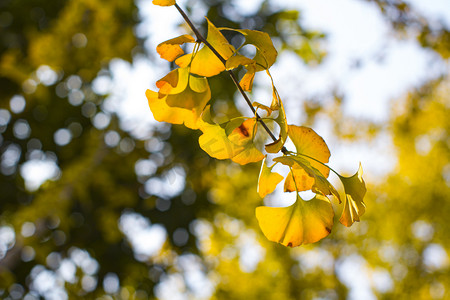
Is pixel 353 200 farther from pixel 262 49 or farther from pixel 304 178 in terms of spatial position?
pixel 262 49

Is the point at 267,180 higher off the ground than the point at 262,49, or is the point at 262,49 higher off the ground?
the point at 262,49

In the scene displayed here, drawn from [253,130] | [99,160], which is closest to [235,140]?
[253,130]

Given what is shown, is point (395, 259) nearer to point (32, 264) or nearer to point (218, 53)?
point (32, 264)

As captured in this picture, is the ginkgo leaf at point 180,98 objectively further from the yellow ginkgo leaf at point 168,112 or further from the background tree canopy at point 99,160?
the background tree canopy at point 99,160

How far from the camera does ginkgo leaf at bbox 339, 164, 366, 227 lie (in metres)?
0.38

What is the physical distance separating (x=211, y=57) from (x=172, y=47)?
0.15ft

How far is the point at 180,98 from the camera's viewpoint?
0.39 metres

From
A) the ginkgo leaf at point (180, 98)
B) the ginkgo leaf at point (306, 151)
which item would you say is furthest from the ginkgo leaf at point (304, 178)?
the ginkgo leaf at point (180, 98)

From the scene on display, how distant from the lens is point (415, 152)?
5.96 meters

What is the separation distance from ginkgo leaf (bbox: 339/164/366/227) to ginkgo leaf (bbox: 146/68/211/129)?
0.18 metres

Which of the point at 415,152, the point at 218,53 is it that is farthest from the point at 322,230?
the point at 415,152

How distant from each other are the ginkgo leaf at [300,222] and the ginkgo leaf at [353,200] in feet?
0.05

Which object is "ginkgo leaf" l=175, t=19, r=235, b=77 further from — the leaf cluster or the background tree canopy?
the background tree canopy

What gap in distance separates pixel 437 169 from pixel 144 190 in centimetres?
480
